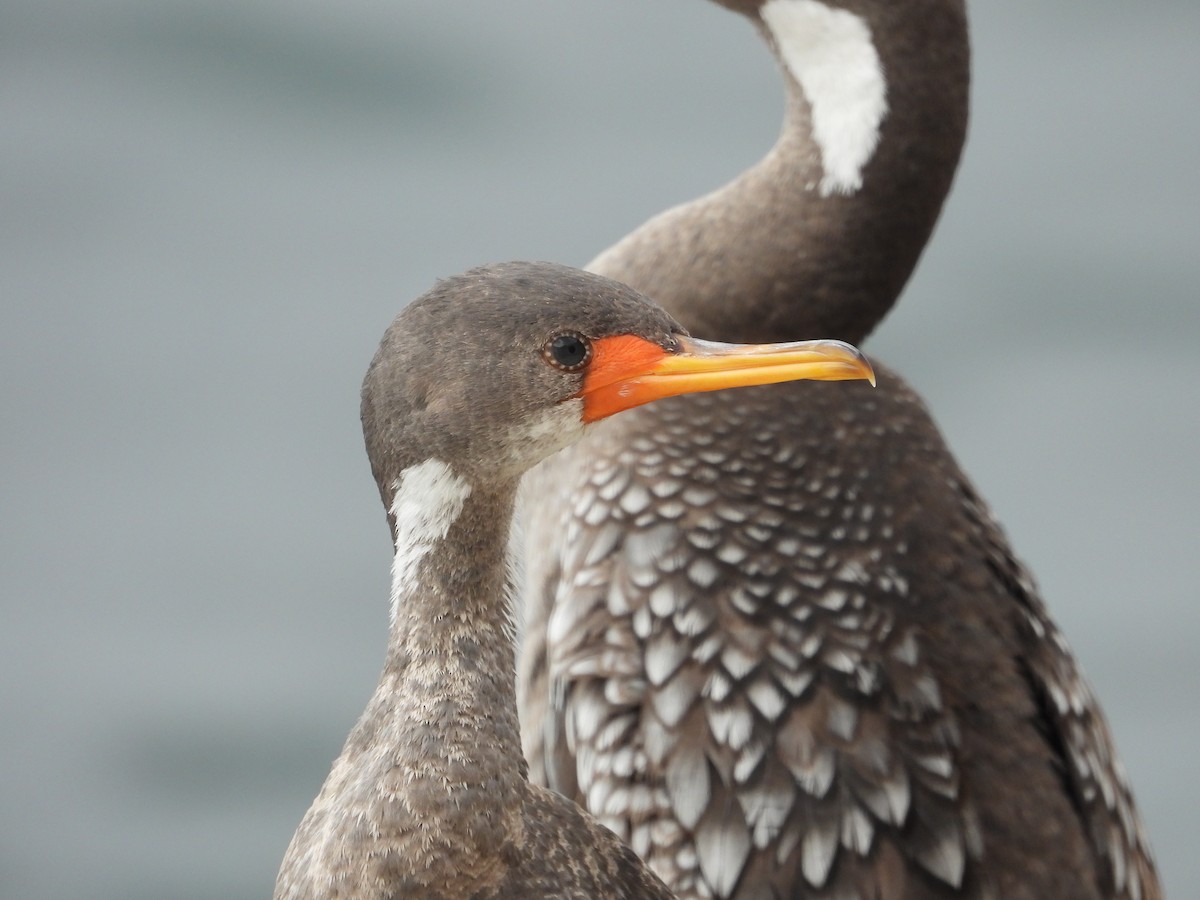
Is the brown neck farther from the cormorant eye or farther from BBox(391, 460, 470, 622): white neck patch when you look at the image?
the cormorant eye

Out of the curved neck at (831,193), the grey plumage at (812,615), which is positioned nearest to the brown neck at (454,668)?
the grey plumage at (812,615)

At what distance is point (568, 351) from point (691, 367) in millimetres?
134

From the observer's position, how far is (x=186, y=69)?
600 centimetres

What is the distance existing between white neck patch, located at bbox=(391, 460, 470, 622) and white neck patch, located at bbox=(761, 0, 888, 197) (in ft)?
3.84

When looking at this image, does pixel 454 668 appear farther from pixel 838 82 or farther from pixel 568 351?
pixel 838 82

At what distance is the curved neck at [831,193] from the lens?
2889 millimetres

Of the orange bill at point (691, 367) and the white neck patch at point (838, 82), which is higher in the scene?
the white neck patch at point (838, 82)

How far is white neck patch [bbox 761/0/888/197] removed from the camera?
290cm

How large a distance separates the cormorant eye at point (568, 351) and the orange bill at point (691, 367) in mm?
12

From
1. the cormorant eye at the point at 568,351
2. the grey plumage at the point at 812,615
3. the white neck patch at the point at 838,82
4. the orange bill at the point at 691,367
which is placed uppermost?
the white neck patch at the point at 838,82

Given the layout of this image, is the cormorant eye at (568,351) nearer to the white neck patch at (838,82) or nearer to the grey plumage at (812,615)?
the grey plumage at (812,615)

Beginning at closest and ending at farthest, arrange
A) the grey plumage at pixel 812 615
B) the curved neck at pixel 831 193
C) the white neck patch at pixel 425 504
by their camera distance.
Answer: the white neck patch at pixel 425 504 → the grey plumage at pixel 812 615 → the curved neck at pixel 831 193

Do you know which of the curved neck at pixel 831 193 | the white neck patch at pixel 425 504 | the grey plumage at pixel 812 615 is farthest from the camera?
the curved neck at pixel 831 193

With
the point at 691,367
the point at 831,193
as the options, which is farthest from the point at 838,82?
the point at 691,367
